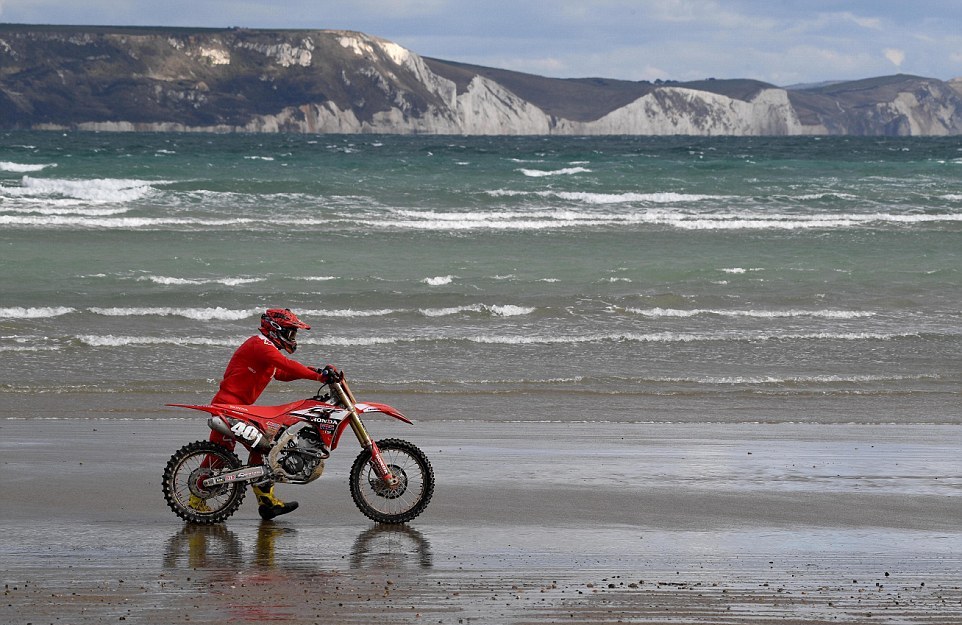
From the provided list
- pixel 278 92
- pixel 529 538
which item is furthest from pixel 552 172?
pixel 278 92

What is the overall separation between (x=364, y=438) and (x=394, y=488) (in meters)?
0.36

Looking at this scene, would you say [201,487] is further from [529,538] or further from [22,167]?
[22,167]

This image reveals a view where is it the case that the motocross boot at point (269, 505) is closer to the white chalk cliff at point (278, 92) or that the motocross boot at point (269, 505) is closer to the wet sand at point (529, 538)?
the wet sand at point (529, 538)

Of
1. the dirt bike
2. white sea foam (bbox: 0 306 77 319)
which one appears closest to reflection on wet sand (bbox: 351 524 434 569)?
the dirt bike

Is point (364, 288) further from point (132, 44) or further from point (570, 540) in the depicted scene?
point (132, 44)

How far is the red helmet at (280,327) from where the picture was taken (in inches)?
295

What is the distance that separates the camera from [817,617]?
5.56 m

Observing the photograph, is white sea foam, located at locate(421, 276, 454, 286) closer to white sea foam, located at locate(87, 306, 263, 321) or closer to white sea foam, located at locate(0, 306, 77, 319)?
white sea foam, located at locate(87, 306, 263, 321)

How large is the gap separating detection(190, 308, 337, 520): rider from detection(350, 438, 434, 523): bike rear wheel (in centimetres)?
44

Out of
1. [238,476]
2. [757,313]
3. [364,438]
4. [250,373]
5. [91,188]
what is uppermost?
[250,373]

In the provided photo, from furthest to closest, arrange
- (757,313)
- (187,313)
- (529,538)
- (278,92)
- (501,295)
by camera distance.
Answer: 1. (278,92)
2. (501,295)
3. (757,313)
4. (187,313)
5. (529,538)

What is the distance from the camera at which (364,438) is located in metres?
7.64

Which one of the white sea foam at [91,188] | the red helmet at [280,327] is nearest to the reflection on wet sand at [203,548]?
the red helmet at [280,327]

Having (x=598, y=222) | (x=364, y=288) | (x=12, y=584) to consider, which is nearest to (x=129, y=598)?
(x=12, y=584)
